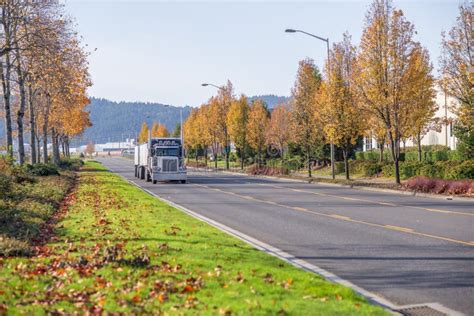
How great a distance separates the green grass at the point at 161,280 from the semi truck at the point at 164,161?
26226 millimetres

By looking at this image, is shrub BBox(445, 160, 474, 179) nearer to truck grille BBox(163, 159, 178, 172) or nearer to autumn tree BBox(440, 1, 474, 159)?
autumn tree BBox(440, 1, 474, 159)

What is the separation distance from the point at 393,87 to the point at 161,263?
22.8 m

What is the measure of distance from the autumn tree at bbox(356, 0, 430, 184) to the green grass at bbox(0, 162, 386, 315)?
19.4 metres

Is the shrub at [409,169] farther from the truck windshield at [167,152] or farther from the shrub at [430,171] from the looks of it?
the truck windshield at [167,152]

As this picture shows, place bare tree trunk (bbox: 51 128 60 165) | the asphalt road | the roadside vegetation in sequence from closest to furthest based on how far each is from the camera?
the asphalt road < the roadside vegetation < bare tree trunk (bbox: 51 128 60 165)

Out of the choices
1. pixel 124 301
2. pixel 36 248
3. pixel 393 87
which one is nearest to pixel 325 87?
pixel 393 87

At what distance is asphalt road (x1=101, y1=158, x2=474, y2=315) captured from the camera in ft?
27.1

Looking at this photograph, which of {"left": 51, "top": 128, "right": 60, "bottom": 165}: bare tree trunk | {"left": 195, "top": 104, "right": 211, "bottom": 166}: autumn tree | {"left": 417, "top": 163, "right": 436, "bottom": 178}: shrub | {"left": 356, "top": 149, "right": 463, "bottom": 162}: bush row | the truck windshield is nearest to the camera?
{"left": 417, "top": 163, "right": 436, "bottom": 178}: shrub

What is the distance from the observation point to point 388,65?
29.0 m

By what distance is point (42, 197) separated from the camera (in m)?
19.5

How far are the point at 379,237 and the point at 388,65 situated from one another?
59.7 feet

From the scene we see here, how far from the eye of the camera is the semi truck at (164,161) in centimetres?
3834

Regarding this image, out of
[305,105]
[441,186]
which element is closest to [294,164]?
[305,105]

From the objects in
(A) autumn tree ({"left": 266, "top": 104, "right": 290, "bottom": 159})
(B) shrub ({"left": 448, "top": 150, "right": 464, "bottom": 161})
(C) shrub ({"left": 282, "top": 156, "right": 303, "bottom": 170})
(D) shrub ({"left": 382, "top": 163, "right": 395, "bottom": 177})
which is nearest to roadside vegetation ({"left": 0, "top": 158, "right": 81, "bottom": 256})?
(D) shrub ({"left": 382, "top": 163, "right": 395, "bottom": 177})
